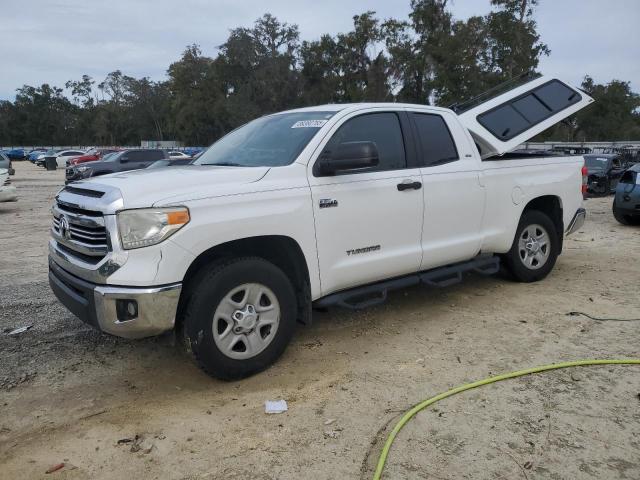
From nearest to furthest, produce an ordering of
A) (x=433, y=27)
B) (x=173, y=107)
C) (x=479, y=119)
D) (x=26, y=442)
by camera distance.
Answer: (x=26, y=442), (x=479, y=119), (x=433, y=27), (x=173, y=107)

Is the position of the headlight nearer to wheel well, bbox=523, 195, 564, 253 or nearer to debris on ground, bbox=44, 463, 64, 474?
debris on ground, bbox=44, 463, 64, 474

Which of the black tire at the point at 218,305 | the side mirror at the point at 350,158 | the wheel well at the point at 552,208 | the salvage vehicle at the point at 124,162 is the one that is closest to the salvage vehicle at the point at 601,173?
the wheel well at the point at 552,208

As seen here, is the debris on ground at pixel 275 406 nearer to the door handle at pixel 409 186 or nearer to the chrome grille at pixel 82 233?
the chrome grille at pixel 82 233

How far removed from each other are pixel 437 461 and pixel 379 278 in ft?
5.94

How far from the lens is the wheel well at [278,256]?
359cm

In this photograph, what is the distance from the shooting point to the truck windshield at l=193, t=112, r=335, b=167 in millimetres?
4090

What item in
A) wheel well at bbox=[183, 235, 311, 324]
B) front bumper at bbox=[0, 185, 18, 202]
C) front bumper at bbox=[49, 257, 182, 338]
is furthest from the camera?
front bumper at bbox=[0, 185, 18, 202]

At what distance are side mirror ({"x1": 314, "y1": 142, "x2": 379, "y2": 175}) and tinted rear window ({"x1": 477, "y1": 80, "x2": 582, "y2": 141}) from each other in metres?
2.15

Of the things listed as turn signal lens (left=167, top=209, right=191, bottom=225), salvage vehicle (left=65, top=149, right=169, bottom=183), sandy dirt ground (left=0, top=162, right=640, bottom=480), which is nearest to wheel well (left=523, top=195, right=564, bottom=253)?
sandy dirt ground (left=0, top=162, right=640, bottom=480)

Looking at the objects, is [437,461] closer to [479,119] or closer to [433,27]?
[479,119]

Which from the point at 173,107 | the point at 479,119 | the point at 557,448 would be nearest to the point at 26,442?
the point at 557,448

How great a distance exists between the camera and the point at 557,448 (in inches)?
114

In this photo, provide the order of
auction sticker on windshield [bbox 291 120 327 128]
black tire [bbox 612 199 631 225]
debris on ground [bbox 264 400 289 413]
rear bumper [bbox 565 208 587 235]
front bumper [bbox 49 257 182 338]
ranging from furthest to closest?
black tire [bbox 612 199 631 225]
rear bumper [bbox 565 208 587 235]
auction sticker on windshield [bbox 291 120 327 128]
debris on ground [bbox 264 400 289 413]
front bumper [bbox 49 257 182 338]

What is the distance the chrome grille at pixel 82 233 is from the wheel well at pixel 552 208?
4611mm
